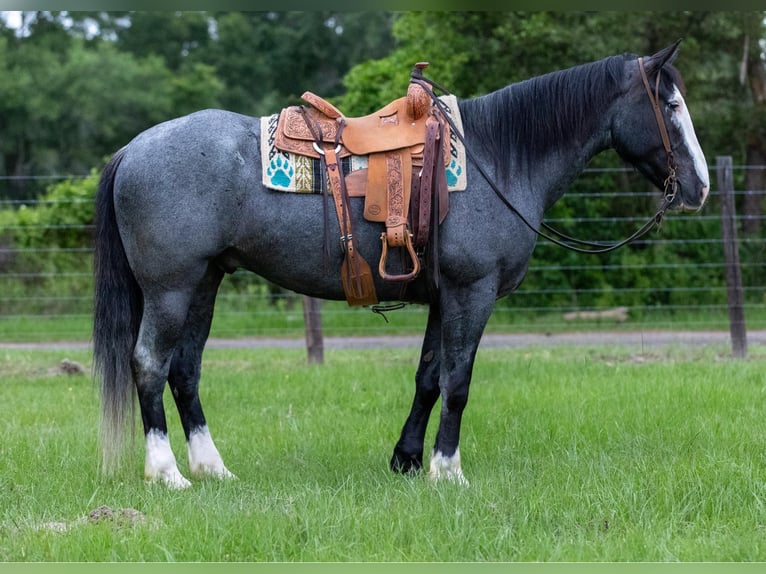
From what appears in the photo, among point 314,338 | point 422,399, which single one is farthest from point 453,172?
point 314,338

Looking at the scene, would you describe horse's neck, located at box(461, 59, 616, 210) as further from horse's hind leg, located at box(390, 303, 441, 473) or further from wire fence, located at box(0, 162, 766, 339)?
wire fence, located at box(0, 162, 766, 339)

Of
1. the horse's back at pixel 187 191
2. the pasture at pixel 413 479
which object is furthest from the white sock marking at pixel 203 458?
the horse's back at pixel 187 191

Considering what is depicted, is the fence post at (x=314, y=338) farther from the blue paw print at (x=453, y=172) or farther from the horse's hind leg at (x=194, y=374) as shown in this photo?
the blue paw print at (x=453, y=172)

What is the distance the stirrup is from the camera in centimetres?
455

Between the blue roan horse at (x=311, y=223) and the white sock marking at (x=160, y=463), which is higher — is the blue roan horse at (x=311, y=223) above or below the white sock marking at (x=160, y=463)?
above

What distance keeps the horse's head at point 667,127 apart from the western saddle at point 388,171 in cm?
103

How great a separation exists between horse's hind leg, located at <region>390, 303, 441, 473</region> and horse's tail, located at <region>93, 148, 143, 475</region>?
1.49 m

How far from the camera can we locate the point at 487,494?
4.26 m

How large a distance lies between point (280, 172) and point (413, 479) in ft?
5.62

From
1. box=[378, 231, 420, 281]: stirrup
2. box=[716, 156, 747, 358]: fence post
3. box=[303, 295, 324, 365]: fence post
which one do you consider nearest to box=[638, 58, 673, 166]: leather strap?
box=[378, 231, 420, 281]: stirrup

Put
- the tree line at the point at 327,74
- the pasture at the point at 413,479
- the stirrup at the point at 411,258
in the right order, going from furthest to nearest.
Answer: the tree line at the point at 327,74
the stirrup at the point at 411,258
the pasture at the point at 413,479

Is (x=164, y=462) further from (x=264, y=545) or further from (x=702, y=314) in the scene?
(x=702, y=314)

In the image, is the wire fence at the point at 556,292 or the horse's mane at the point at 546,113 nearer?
the horse's mane at the point at 546,113

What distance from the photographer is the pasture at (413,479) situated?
11.9ft
